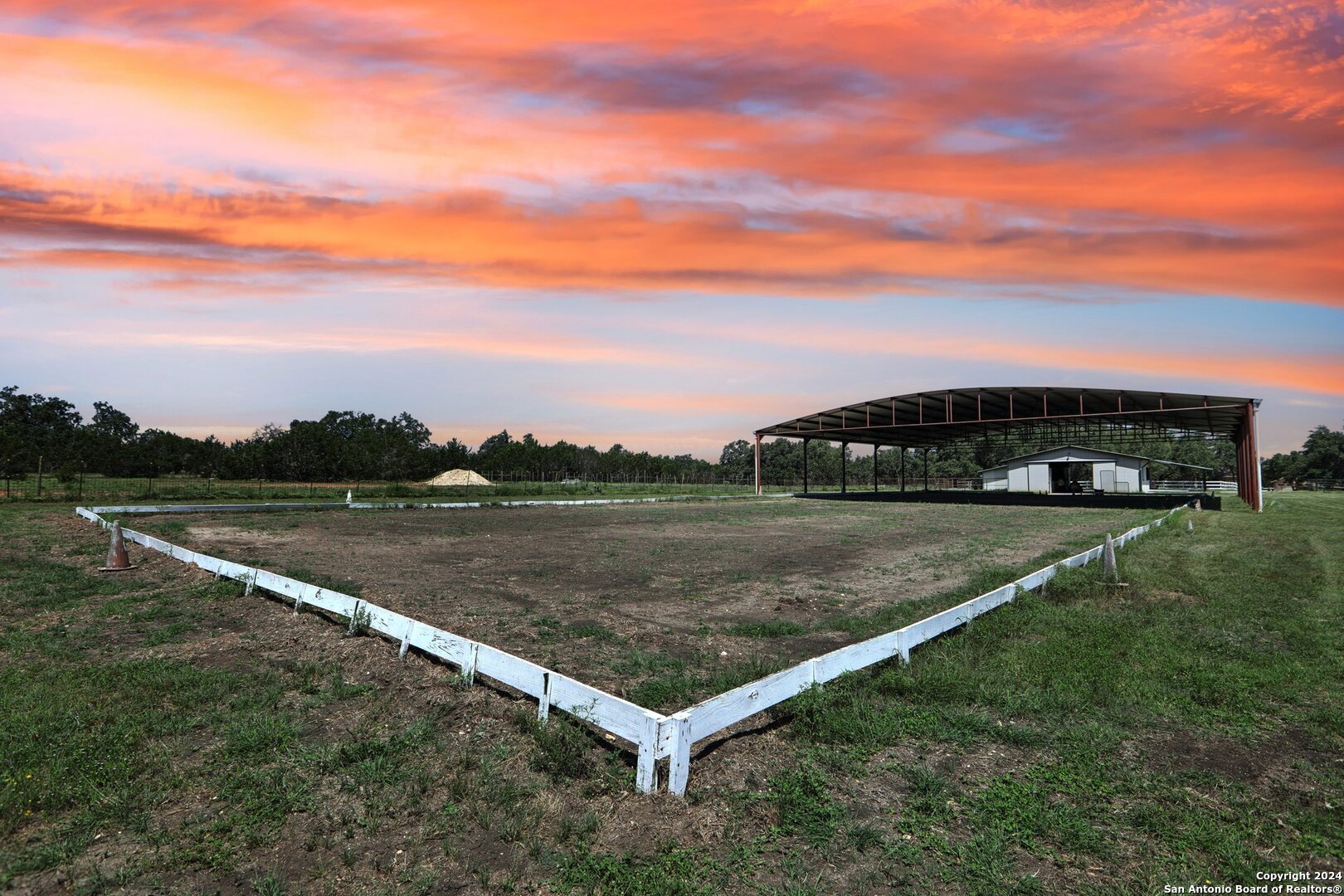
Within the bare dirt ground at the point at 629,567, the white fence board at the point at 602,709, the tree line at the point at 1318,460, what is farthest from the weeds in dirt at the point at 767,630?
the tree line at the point at 1318,460

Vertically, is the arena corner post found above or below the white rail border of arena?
above

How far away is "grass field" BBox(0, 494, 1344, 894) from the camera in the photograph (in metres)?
3.93

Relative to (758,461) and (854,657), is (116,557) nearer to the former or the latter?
(854,657)

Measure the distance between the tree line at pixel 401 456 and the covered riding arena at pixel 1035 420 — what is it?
4.13 metres

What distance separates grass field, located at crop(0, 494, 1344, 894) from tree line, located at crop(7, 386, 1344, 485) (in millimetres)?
41003

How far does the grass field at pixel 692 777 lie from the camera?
155 inches

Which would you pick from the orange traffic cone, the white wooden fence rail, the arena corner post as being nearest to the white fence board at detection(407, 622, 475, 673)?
the white wooden fence rail

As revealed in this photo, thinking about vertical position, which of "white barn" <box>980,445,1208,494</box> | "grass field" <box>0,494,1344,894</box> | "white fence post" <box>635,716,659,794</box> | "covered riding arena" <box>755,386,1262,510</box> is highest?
"covered riding arena" <box>755,386,1262,510</box>

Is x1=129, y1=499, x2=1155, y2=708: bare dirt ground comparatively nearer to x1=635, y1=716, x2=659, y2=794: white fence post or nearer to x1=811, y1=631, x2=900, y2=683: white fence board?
x1=811, y1=631, x2=900, y2=683: white fence board

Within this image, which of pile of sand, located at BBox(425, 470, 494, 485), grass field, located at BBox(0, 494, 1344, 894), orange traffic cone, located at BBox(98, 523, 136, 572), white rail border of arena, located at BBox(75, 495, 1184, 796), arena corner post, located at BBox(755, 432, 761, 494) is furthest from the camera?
pile of sand, located at BBox(425, 470, 494, 485)

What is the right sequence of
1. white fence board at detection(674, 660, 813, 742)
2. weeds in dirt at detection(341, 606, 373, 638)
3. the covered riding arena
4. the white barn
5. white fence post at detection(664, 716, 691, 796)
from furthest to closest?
the white barn
the covered riding arena
weeds in dirt at detection(341, 606, 373, 638)
white fence board at detection(674, 660, 813, 742)
white fence post at detection(664, 716, 691, 796)

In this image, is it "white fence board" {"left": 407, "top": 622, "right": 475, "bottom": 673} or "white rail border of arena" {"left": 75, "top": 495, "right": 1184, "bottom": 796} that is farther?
"white fence board" {"left": 407, "top": 622, "right": 475, "bottom": 673}

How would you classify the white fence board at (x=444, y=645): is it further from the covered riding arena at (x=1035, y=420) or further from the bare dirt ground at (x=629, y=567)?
the covered riding arena at (x=1035, y=420)

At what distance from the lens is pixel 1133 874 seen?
3.85 meters
